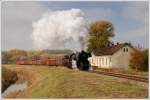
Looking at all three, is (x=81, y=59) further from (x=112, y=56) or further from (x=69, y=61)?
(x=112, y=56)

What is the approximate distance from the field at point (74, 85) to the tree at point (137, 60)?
0.13 metres

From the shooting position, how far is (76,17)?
10.1 feet

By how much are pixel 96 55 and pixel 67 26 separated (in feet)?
1.16

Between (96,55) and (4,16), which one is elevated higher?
(4,16)

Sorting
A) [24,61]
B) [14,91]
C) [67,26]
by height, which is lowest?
[14,91]

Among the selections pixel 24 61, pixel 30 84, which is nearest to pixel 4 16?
pixel 24 61

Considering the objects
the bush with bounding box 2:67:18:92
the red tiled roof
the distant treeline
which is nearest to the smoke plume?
the distant treeline

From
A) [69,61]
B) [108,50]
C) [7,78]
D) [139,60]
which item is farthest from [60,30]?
[139,60]

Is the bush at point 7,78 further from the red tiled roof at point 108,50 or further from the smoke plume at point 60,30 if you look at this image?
the red tiled roof at point 108,50

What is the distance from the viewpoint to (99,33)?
315 centimetres

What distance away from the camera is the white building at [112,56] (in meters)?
3.11

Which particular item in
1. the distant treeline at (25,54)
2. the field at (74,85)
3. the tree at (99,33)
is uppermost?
the tree at (99,33)

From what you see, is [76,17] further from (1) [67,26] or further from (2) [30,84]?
(2) [30,84]

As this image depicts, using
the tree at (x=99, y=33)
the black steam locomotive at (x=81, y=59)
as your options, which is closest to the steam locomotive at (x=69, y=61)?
the black steam locomotive at (x=81, y=59)
